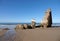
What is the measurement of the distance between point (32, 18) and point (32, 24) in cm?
27

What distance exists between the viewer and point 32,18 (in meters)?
5.59

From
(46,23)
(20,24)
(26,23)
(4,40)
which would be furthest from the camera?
(46,23)

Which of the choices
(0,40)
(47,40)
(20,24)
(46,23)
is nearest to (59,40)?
(47,40)

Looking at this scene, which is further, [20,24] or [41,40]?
[20,24]

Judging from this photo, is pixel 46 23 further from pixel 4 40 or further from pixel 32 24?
pixel 4 40

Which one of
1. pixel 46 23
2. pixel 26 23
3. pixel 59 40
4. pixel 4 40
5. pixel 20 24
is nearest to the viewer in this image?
pixel 4 40

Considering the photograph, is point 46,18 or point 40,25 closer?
point 40,25

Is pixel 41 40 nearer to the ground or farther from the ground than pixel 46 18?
nearer to the ground

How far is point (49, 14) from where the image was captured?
657 cm

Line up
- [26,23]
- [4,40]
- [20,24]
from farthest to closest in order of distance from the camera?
1. [26,23]
2. [20,24]
3. [4,40]

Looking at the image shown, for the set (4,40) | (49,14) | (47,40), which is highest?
(49,14)

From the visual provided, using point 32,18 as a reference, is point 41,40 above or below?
below

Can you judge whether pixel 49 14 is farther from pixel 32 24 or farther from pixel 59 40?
pixel 59 40

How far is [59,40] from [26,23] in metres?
3.95
